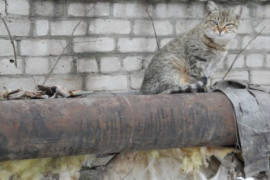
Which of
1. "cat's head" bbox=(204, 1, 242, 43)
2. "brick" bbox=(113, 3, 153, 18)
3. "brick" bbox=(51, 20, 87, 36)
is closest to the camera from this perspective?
"cat's head" bbox=(204, 1, 242, 43)

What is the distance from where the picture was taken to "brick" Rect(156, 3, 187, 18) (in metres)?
5.34

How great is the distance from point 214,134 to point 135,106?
298mm

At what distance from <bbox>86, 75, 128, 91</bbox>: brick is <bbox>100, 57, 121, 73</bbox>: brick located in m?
0.07

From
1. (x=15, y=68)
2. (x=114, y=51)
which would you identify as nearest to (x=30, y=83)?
(x=15, y=68)

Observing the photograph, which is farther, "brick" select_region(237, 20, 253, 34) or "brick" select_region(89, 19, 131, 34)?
"brick" select_region(237, 20, 253, 34)

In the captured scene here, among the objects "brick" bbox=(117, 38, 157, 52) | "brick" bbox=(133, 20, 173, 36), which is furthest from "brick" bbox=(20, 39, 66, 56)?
"brick" bbox=(133, 20, 173, 36)

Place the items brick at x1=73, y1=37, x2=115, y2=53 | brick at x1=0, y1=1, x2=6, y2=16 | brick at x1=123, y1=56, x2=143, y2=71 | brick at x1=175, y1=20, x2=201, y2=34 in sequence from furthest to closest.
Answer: brick at x1=175, y1=20, x2=201, y2=34 → brick at x1=123, y1=56, x2=143, y2=71 → brick at x1=73, y1=37, x2=115, y2=53 → brick at x1=0, y1=1, x2=6, y2=16

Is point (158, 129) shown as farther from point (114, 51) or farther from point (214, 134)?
point (114, 51)

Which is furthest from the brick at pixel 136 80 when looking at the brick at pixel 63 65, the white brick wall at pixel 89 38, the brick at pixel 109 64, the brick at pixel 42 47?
the brick at pixel 42 47

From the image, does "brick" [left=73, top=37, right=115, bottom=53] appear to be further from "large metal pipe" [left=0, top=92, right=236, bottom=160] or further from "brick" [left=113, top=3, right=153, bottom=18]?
"large metal pipe" [left=0, top=92, right=236, bottom=160]

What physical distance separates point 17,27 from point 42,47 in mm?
294

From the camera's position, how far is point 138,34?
17.4 feet

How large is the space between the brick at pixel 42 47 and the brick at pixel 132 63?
66 cm

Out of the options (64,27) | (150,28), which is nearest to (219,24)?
(150,28)
